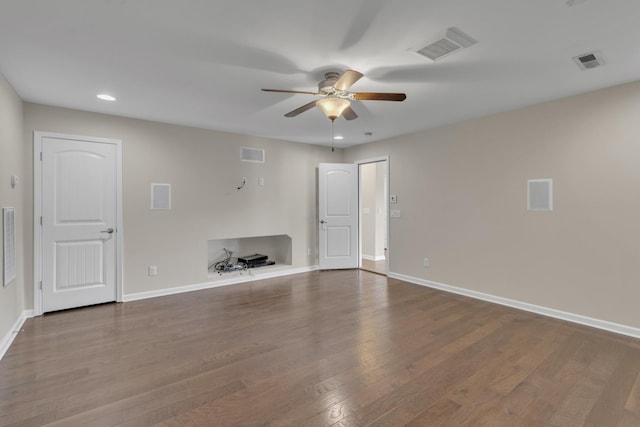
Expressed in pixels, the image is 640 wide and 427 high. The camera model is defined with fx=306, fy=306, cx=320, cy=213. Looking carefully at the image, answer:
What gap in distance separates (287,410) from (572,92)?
4005 millimetres

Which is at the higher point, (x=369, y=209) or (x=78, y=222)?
(x=369, y=209)

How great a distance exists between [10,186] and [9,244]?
0.56 meters

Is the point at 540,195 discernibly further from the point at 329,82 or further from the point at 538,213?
the point at 329,82

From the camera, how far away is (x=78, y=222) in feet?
12.4

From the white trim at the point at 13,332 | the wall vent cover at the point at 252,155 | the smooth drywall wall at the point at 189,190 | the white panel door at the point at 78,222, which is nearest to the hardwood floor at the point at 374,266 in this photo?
the smooth drywall wall at the point at 189,190

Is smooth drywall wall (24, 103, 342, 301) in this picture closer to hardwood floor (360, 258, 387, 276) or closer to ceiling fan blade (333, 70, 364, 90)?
hardwood floor (360, 258, 387, 276)

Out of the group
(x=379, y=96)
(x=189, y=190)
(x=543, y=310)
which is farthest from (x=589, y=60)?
(x=189, y=190)

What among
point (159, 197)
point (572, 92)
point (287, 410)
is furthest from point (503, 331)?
point (159, 197)

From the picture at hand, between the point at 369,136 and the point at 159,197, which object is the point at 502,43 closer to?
the point at 369,136

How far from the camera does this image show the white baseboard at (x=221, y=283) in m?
4.18

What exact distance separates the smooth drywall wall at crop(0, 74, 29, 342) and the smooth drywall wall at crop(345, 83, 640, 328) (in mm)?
4896

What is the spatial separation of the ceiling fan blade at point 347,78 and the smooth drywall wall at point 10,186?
2971 millimetres

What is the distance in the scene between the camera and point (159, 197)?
170 inches

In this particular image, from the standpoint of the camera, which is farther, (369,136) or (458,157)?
(369,136)
